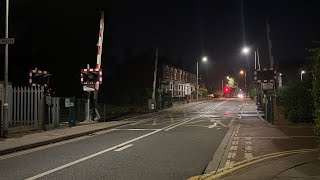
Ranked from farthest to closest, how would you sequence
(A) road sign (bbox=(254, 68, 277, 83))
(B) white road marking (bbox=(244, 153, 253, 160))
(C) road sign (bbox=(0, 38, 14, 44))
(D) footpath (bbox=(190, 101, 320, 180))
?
(A) road sign (bbox=(254, 68, 277, 83)) → (C) road sign (bbox=(0, 38, 14, 44)) → (B) white road marking (bbox=(244, 153, 253, 160)) → (D) footpath (bbox=(190, 101, 320, 180))

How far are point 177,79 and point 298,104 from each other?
55372 millimetres

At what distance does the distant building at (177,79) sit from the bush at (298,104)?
3698 centimetres

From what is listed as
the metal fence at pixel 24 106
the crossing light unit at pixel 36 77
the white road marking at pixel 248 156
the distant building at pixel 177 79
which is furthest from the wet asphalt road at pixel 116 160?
the distant building at pixel 177 79

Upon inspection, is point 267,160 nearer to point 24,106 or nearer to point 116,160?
point 116,160

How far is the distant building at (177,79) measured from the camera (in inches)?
2606

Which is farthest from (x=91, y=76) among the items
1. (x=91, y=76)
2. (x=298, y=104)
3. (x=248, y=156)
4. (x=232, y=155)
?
(x=248, y=156)

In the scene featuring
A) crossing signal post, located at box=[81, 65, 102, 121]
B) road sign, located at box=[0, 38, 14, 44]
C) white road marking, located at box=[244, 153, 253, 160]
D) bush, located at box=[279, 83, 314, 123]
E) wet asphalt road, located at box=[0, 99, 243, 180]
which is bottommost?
wet asphalt road, located at box=[0, 99, 243, 180]

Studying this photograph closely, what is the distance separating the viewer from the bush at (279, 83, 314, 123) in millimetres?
21203

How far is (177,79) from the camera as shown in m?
76.9

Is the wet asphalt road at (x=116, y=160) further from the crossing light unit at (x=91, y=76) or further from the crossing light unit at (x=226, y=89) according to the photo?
the crossing light unit at (x=226, y=89)

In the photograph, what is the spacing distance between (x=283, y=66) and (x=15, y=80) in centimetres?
7412

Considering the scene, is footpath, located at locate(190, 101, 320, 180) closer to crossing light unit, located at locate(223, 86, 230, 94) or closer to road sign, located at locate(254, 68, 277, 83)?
road sign, located at locate(254, 68, 277, 83)

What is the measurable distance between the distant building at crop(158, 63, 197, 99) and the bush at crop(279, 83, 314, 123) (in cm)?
3698

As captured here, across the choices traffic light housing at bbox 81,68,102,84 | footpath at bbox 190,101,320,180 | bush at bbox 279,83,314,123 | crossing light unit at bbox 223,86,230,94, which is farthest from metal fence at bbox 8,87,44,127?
crossing light unit at bbox 223,86,230,94
